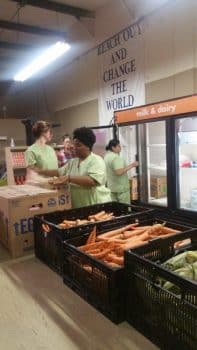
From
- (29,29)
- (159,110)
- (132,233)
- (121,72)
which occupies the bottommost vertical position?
(132,233)

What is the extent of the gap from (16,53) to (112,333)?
7459mm

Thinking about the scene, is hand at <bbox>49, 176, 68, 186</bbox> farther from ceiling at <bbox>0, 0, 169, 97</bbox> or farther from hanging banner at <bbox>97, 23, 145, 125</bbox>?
ceiling at <bbox>0, 0, 169, 97</bbox>

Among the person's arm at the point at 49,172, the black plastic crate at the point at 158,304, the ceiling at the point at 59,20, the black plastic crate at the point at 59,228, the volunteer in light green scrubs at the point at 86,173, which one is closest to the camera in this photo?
the black plastic crate at the point at 158,304

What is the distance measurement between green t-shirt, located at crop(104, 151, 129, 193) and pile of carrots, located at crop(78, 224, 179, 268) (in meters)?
2.75

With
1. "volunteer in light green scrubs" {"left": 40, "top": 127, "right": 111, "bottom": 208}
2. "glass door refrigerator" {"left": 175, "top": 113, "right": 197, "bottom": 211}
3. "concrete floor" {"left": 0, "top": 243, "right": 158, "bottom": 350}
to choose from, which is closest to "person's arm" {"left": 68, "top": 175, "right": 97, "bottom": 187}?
"volunteer in light green scrubs" {"left": 40, "top": 127, "right": 111, "bottom": 208}

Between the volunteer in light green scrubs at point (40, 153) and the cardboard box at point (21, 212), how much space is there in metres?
0.88

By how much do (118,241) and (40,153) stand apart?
1.69m

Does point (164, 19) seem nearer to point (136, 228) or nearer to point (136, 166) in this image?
point (136, 166)

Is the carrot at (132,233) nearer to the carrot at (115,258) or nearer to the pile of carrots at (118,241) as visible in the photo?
the pile of carrots at (118,241)

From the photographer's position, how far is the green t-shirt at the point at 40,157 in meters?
2.96

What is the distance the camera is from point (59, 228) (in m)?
1.64

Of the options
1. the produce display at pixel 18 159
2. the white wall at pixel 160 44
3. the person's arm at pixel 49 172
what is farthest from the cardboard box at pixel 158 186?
the person's arm at pixel 49 172

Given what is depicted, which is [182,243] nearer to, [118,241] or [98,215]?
[118,241]

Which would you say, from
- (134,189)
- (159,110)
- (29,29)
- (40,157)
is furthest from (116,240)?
(29,29)
